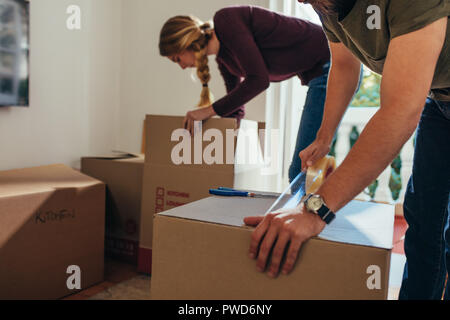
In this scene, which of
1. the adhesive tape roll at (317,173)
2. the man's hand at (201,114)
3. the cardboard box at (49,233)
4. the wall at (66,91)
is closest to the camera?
the adhesive tape roll at (317,173)

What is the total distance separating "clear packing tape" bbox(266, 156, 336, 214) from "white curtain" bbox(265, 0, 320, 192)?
1076 mm

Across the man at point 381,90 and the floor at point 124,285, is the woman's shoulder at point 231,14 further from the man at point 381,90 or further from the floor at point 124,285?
the floor at point 124,285

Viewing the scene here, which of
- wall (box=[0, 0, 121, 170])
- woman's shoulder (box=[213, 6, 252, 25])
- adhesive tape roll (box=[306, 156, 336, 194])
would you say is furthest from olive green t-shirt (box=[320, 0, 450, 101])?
wall (box=[0, 0, 121, 170])

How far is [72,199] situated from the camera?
138cm

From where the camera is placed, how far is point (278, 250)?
50cm

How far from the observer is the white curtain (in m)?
2.02

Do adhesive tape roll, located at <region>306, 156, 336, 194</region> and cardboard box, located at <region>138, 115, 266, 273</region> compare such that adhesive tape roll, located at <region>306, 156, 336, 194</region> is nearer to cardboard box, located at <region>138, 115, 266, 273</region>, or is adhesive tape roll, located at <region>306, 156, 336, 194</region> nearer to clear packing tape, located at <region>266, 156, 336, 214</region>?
clear packing tape, located at <region>266, 156, 336, 214</region>

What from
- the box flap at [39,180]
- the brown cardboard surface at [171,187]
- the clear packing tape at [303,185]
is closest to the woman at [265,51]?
the brown cardboard surface at [171,187]

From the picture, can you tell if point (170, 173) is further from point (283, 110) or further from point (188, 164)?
point (283, 110)

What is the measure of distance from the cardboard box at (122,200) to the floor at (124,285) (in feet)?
0.24

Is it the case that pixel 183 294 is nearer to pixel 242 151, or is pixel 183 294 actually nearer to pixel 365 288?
pixel 365 288

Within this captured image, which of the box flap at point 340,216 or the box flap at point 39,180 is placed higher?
the box flap at point 340,216

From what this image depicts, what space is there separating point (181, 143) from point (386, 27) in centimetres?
99

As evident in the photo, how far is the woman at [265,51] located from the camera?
1302mm
